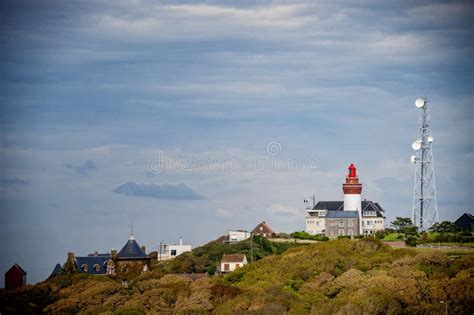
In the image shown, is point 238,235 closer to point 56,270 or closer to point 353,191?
point 353,191

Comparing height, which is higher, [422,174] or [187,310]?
[422,174]

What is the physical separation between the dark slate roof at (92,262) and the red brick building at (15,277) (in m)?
5.07

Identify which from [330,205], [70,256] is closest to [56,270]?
[70,256]

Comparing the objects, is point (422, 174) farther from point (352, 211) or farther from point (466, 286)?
point (466, 286)

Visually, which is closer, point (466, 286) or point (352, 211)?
point (466, 286)

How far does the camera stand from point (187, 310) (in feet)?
268

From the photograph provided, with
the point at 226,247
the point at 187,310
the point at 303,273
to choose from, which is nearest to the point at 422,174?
the point at 226,247

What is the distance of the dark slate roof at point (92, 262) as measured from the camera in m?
100

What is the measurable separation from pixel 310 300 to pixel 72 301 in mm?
18874

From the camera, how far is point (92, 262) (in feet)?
334

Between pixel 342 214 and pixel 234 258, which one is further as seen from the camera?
pixel 342 214

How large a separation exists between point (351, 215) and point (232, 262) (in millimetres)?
20716

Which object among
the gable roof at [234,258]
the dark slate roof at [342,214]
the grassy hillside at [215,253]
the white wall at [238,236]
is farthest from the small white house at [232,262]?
the white wall at [238,236]

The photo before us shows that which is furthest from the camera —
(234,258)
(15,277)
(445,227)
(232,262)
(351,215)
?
(351,215)
